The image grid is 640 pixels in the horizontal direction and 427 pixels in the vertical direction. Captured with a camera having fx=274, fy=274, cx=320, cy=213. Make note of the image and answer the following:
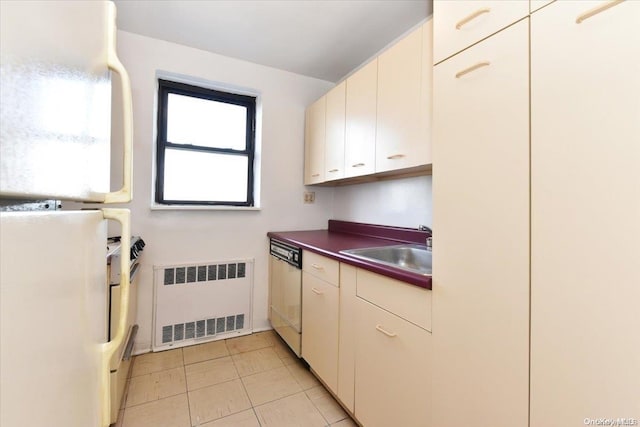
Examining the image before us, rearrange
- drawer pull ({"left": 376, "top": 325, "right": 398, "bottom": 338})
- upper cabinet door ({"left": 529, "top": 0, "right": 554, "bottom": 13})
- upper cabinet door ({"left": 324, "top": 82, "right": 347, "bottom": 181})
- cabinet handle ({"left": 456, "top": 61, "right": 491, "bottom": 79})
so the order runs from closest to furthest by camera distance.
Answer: upper cabinet door ({"left": 529, "top": 0, "right": 554, "bottom": 13}) < cabinet handle ({"left": 456, "top": 61, "right": 491, "bottom": 79}) < drawer pull ({"left": 376, "top": 325, "right": 398, "bottom": 338}) < upper cabinet door ({"left": 324, "top": 82, "right": 347, "bottom": 181})

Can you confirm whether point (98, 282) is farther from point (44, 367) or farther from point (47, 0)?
point (47, 0)

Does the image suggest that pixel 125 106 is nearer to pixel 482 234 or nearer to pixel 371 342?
pixel 482 234

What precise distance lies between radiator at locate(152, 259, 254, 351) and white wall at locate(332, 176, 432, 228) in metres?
1.07

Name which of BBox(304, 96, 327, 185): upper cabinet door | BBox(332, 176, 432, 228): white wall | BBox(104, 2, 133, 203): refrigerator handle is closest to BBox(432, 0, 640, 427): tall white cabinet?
BBox(332, 176, 432, 228): white wall

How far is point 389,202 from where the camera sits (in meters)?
2.18

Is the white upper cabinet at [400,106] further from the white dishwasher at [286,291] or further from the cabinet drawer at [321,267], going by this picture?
the white dishwasher at [286,291]

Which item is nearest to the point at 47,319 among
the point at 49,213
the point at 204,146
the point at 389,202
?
the point at 49,213

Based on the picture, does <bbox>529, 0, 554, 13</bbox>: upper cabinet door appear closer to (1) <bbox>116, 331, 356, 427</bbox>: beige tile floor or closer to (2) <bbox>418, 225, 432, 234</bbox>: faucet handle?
(2) <bbox>418, 225, 432, 234</bbox>: faucet handle

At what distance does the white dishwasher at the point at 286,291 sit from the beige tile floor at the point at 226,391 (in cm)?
19

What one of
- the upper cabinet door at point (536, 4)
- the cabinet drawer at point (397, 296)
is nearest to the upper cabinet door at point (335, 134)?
the cabinet drawer at point (397, 296)

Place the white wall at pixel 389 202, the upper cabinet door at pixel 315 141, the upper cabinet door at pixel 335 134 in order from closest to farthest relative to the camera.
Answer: the white wall at pixel 389 202
the upper cabinet door at pixel 335 134
the upper cabinet door at pixel 315 141

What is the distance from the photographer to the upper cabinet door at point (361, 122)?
1772 millimetres

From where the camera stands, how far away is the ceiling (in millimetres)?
1800

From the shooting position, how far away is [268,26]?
2.01 meters
